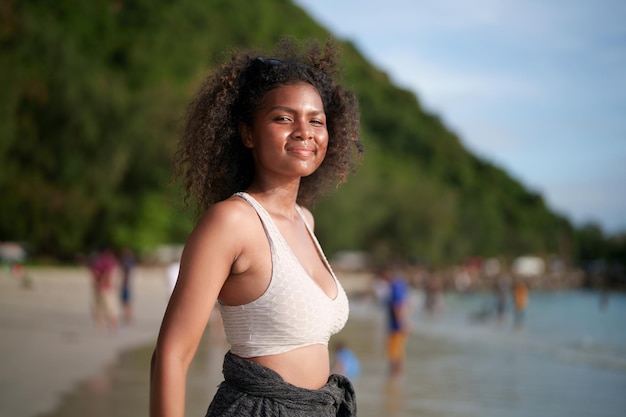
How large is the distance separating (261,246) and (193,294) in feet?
0.74

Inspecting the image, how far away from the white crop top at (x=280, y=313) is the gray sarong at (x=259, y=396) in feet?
0.16

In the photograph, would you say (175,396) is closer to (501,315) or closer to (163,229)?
(501,315)

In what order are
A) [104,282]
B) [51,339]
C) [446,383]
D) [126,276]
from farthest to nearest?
[126,276] < [104,282] < [51,339] < [446,383]

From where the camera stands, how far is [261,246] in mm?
2242

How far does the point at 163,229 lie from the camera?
5125 cm

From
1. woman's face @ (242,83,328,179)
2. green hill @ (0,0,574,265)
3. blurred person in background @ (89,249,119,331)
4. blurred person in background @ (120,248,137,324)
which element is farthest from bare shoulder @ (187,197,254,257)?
blurred person in background @ (120,248,137,324)

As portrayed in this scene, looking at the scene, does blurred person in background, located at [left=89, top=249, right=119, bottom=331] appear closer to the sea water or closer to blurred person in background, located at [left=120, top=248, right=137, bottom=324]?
blurred person in background, located at [left=120, top=248, right=137, bottom=324]

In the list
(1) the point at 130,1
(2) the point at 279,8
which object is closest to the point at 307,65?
(1) the point at 130,1

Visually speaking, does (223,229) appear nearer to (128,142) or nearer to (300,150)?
(300,150)

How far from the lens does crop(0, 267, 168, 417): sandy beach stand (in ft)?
31.7

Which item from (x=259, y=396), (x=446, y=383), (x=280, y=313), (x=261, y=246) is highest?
(x=261, y=246)

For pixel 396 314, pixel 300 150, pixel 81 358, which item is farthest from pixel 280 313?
pixel 81 358

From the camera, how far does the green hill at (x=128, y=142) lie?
39.6m

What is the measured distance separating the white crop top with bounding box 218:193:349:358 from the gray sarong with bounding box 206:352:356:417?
0.05 meters
